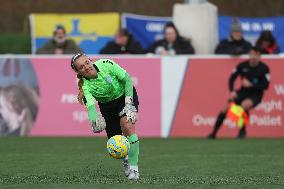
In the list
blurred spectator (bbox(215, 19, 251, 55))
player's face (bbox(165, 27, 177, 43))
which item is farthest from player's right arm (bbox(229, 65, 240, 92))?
player's face (bbox(165, 27, 177, 43))

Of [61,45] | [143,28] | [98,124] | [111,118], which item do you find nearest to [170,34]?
[61,45]

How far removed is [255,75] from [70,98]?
357 cm

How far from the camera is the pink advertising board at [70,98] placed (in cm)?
2072

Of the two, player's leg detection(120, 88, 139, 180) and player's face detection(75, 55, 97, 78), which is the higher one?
player's face detection(75, 55, 97, 78)

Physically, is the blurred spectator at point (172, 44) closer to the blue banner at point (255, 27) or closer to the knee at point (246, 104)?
the knee at point (246, 104)

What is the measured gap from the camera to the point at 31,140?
19812 mm

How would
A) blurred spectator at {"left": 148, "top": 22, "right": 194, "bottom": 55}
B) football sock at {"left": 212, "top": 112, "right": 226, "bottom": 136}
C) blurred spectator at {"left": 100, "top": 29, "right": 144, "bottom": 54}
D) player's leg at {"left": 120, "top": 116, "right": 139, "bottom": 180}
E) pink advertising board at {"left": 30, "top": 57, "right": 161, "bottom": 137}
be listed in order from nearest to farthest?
player's leg at {"left": 120, "top": 116, "right": 139, "bottom": 180} → football sock at {"left": 212, "top": 112, "right": 226, "bottom": 136} → pink advertising board at {"left": 30, "top": 57, "right": 161, "bottom": 137} → blurred spectator at {"left": 148, "top": 22, "right": 194, "bottom": 55} → blurred spectator at {"left": 100, "top": 29, "right": 144, "bottom": 54}

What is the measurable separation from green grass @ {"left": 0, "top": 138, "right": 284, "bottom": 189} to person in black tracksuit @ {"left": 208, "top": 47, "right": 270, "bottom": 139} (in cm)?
67

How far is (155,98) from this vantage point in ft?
68.0

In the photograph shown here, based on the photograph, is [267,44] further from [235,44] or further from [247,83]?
[247,83]

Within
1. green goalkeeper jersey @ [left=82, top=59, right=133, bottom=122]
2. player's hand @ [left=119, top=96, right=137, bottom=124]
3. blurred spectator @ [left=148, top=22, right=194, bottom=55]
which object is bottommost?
blurred spectator @ [left=148, top=22, right=194, bottom=55]

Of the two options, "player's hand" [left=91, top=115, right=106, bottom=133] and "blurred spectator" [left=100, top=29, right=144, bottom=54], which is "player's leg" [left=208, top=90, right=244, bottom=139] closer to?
"blurred spectator" [left=100, top=29, right=144, bottom=54]

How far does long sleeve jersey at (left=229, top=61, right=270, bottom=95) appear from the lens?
20438 millimetres

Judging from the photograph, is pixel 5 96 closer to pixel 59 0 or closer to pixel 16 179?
pixel 16 179
